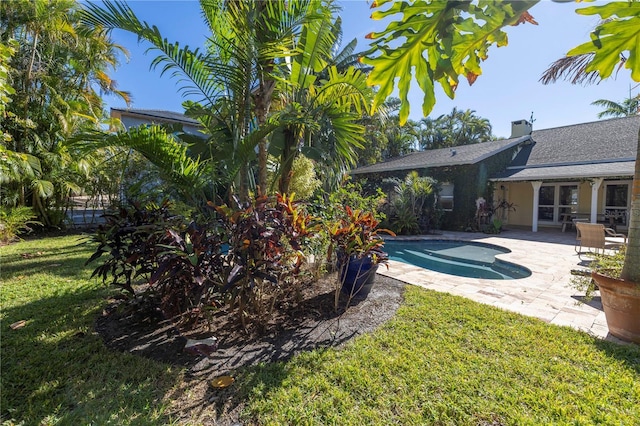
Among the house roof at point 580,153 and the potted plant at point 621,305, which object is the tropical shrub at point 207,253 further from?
the house roof at point 580,153

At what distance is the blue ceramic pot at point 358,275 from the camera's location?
446 centimetres

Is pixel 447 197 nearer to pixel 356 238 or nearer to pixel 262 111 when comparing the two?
pixel 356 238

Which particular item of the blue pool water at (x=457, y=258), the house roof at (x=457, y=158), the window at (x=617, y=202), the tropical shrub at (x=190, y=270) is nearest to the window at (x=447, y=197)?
the house roof at (x=457, y=158)

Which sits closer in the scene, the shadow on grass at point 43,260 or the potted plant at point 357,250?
the potted plant at point 357,250

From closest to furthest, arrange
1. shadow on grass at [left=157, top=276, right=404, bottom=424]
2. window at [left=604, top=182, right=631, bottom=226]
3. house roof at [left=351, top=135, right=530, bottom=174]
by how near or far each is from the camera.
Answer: shadow on grass at [left=157, top=276, right=404, bottom=424]
window at [left=604, top=182, right=631, bottom=226]
house roof at [left=351, top=135, right=530, bottom=174]

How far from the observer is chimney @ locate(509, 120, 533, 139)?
723 inches

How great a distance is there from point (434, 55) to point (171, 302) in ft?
11.9

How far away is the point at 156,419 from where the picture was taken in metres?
2.12

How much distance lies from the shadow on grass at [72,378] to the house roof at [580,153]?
16103 mm

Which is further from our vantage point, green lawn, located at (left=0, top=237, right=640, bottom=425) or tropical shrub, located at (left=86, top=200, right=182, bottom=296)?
tropical shrub, located at (left=86, top=200, right=182, bottom=296)

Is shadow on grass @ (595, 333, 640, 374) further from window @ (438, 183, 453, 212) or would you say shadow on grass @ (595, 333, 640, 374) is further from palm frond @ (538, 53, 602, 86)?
window @ (438, 183, 453, 212)

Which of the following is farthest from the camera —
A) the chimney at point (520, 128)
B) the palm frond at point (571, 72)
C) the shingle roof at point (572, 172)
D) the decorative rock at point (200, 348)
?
the chimney at point (520, 128)

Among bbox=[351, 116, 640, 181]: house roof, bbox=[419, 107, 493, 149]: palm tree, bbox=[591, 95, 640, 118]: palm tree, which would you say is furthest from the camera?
bbox=[419, 107, 493, 149]: palm tree

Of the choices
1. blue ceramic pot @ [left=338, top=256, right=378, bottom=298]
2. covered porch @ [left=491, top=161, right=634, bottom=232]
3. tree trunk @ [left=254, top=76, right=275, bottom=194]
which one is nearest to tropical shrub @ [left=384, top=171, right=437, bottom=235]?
covered porch @ [left=491, top=161, right=634, bottom=232]
